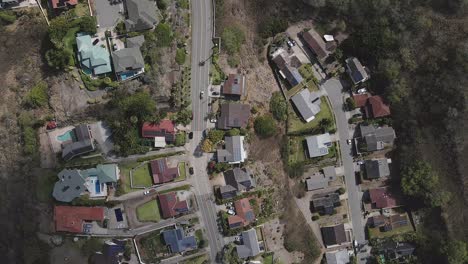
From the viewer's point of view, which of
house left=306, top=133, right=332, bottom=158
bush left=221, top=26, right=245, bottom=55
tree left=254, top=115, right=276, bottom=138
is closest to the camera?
tree left=254, top=115, right=276, bottom=138

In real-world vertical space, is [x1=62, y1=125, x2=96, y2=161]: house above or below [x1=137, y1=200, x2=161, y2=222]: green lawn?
above

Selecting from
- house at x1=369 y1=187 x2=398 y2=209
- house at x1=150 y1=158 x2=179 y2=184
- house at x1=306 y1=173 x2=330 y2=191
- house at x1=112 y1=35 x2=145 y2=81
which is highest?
house at x1=112 y1=35 x2=145 y2=81

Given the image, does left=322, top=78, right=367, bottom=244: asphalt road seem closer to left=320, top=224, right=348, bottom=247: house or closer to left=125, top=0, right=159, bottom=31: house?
left=320, top=224, right=348, bottom=247: house

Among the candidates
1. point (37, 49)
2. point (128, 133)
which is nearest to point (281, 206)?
point (128, 133)

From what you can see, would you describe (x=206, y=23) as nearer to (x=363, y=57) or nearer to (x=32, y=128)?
(x=363, y=57)

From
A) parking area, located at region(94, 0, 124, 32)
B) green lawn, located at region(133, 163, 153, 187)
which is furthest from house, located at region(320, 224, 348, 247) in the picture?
parking area, located at region(94, 0, 124, 32)

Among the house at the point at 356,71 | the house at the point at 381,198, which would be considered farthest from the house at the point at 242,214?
the house at the point at 356,71

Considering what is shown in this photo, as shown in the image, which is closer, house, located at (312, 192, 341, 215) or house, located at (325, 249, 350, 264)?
house, located at (312, 192, 341, 215)
